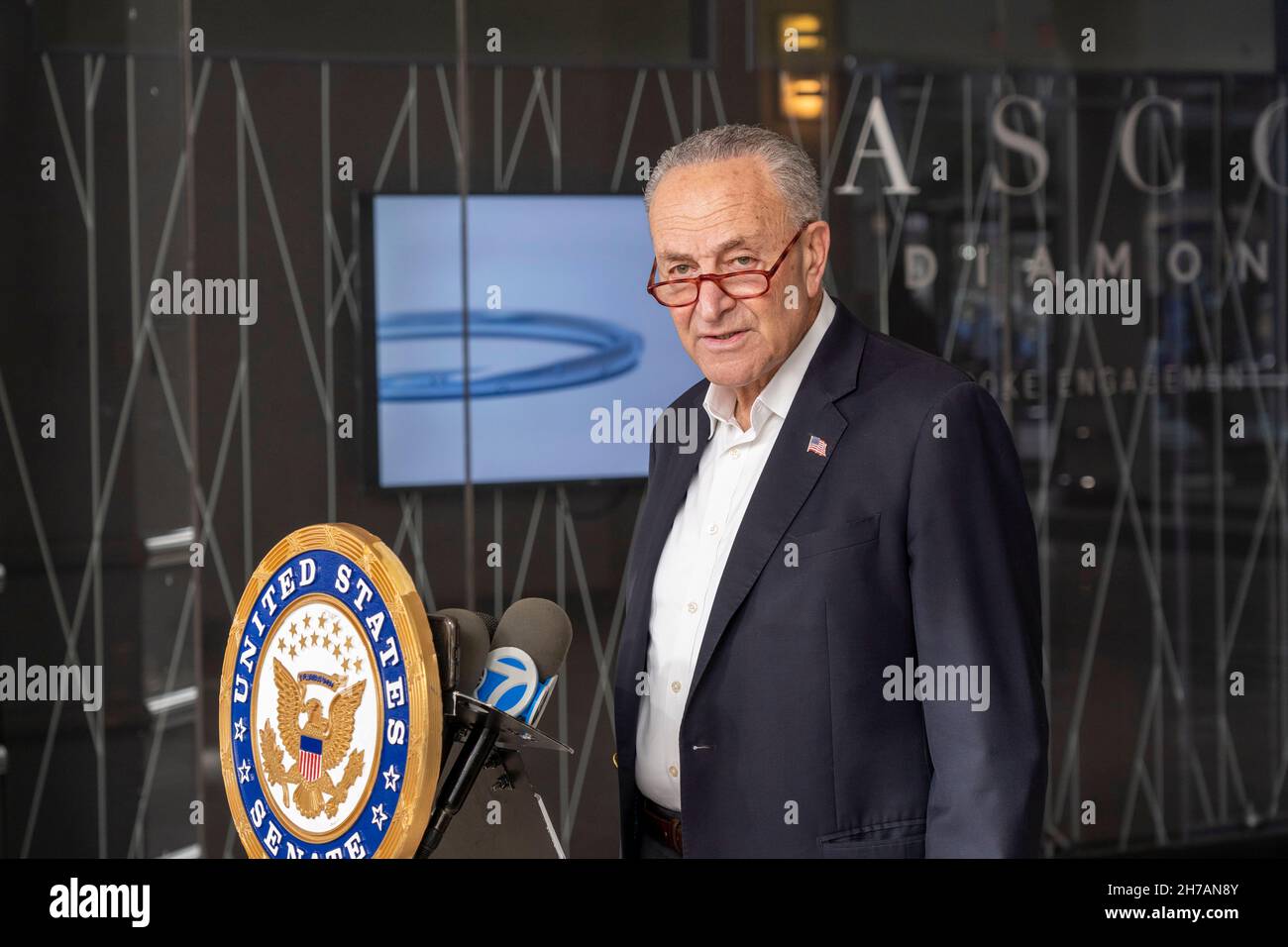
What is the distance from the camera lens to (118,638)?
3.49 meters

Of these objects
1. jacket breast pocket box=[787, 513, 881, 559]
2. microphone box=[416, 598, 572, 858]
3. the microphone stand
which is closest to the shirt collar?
jacket breast pocket box=[787, 513, 881, 559]

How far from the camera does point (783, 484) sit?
70.9 inches

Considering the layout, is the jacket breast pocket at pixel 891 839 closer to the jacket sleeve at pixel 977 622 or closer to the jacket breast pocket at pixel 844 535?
the jacket sleeve at pixel 977 622

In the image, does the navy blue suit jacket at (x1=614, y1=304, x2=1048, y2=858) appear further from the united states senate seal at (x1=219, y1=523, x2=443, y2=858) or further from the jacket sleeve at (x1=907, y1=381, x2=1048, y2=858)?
Result: the united states senate seal at (x1=219, y1=523, x2=443, y2=858)

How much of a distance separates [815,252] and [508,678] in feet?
2.66

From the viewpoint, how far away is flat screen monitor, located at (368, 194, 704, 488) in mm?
3416

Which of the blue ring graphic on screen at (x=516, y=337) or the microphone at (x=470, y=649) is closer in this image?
the microphone at (x=470, y=649)

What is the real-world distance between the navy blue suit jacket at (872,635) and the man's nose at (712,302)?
0.16m

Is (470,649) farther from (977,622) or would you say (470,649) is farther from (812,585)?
(977,622)

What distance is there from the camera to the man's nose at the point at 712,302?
74.3 inches

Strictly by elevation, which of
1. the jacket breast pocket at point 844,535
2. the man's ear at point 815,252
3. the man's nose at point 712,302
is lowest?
the jacket breast pocket at point 844,535

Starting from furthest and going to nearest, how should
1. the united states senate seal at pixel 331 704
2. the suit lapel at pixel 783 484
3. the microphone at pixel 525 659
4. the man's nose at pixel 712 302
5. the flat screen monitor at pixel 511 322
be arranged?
1. the flat screen monitor at pixel 511 322
2. the man's nose at pixel 712 302
3. the suit lapel at pixel 783 484
4. the microphone at pixel 525 659
5. the united states senate seal at pixel 331 704

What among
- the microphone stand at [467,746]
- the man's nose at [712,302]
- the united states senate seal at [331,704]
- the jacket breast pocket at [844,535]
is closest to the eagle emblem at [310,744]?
the united states senate seal at [331,704]

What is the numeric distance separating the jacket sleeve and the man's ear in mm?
320
